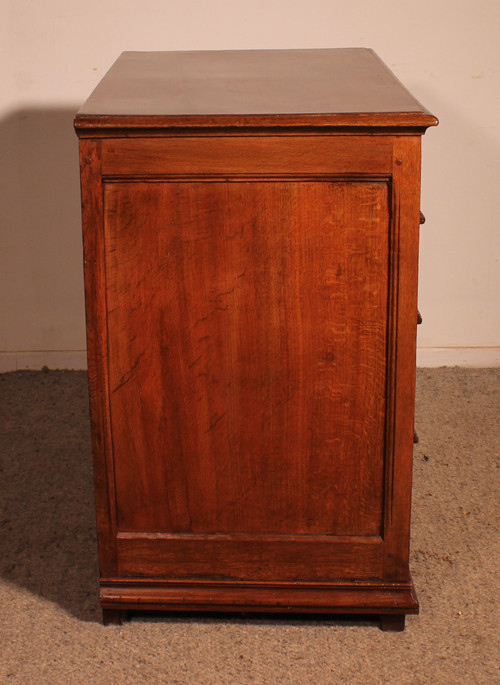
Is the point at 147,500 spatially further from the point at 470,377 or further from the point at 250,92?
the point at 470,377

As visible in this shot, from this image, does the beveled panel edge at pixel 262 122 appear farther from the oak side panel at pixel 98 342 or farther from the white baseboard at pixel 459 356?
the white baseboard at pixel 459 356

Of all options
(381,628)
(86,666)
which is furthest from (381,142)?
(86,666)

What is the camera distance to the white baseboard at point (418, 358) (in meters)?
3.09

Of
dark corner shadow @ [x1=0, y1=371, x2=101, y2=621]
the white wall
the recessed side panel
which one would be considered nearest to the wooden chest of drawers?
the recessed side panel

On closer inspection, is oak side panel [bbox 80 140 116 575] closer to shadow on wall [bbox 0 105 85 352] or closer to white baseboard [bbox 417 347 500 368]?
shadow on wall [bbox 0 105 85 352]

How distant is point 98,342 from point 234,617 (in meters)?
0.62

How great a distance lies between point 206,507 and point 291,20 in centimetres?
171

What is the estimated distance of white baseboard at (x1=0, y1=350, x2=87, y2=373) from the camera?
309 centimetres

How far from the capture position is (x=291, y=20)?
2775 mm

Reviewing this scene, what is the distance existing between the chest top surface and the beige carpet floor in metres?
0.96

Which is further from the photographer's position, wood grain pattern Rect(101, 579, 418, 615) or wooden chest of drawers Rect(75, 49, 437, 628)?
wood grain pattern Rect(101, 579, 418, 615)

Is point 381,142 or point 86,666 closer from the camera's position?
point 381,142

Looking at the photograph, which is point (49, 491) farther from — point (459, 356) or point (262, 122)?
point (459, 356)

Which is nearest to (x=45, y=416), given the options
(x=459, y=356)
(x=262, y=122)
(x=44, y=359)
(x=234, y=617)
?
(x=44, y=359)
